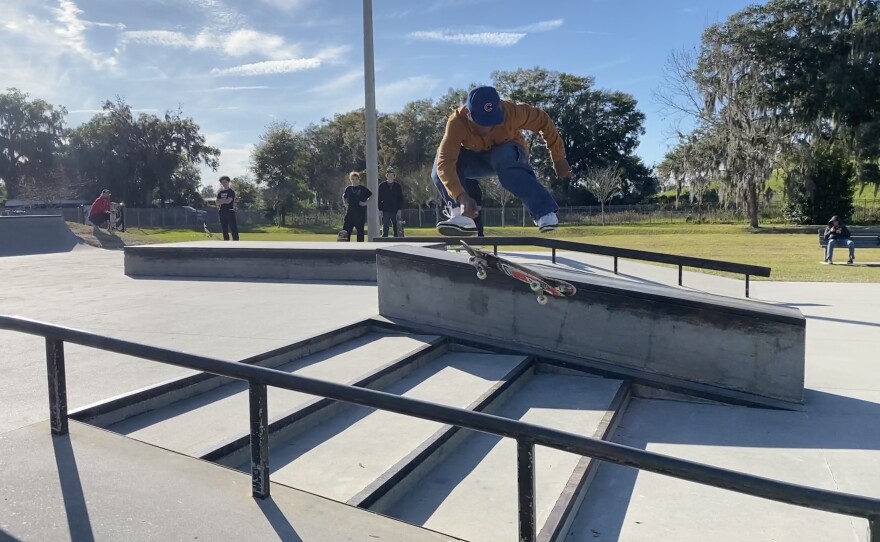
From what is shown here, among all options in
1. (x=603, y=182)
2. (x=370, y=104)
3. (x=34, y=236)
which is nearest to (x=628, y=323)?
(x=370, y=104)

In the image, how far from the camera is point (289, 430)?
414cm

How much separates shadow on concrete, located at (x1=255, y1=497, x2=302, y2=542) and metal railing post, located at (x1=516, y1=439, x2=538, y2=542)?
3.18ft

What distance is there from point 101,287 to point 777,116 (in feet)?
130

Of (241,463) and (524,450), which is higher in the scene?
(524,450)

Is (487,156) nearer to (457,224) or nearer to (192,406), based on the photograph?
(457,224)

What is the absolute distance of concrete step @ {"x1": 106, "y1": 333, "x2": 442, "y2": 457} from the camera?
3.88 m

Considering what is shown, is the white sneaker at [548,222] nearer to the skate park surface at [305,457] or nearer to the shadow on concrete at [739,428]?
the skate park surface at [305,457]

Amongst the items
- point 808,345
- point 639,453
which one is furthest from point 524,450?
point 808,345

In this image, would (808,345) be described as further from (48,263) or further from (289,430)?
(48,263)

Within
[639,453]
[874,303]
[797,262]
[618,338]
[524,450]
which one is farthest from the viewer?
[797,262]

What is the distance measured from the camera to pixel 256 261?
1127cm

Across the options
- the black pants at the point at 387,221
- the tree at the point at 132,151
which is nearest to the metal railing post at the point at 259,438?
the black pants at the point at 387,221

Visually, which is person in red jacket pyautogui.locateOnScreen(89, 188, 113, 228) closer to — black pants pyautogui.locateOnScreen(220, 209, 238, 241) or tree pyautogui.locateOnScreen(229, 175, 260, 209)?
black pants pyautogui.locateOnScreen(220, 209, 238, 241)

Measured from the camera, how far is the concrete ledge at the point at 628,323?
220 inches
